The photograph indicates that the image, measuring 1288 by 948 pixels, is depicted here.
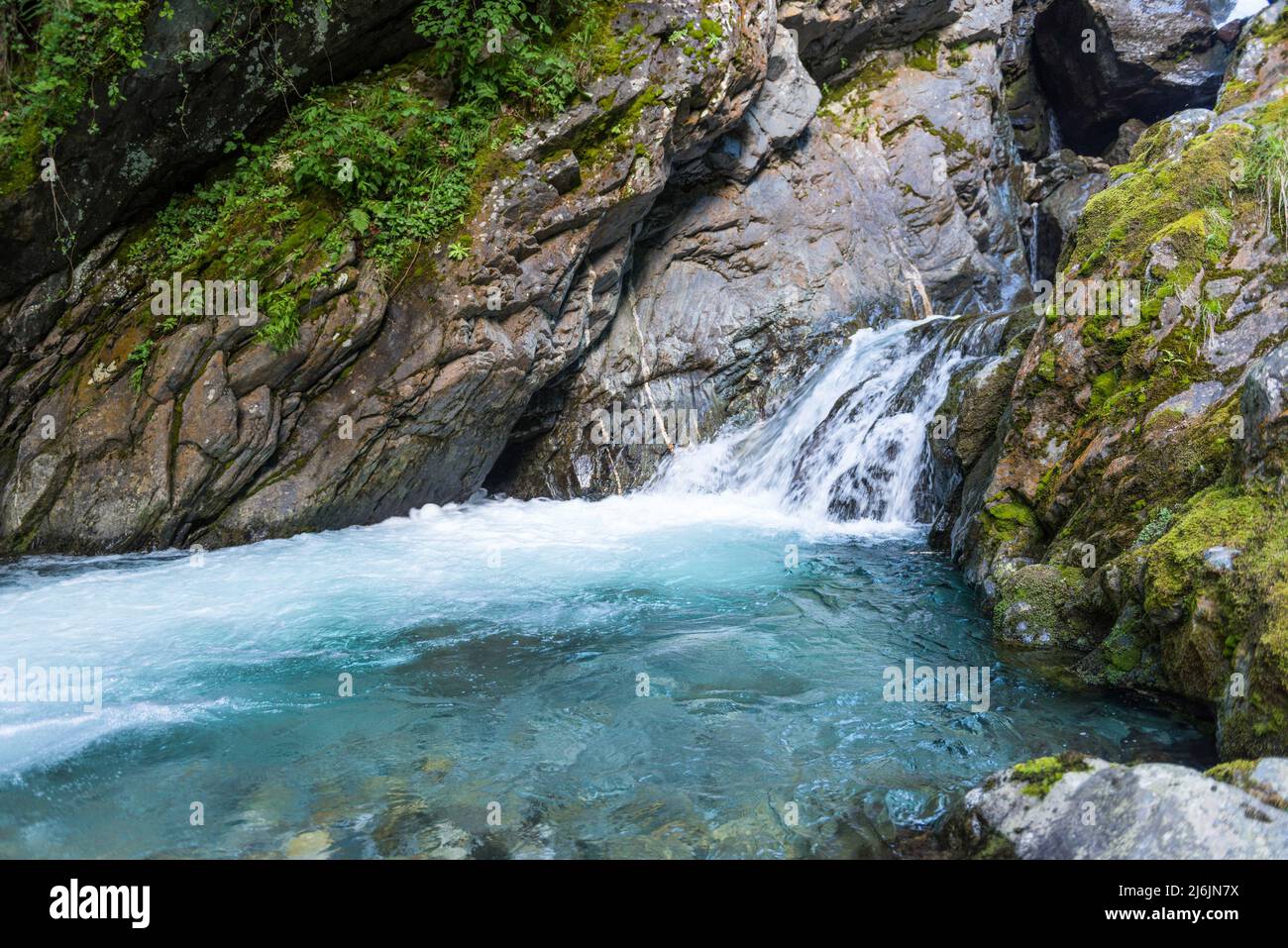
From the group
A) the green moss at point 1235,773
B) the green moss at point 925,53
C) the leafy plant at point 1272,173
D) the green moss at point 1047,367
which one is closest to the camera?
the green moss at point 1235,773

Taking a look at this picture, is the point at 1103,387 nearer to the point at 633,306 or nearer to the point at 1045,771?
the point at 1045,771

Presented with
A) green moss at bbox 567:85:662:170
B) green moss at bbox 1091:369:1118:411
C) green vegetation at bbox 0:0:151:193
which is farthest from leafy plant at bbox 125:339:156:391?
green moss at bbox 1091:369:1118:411

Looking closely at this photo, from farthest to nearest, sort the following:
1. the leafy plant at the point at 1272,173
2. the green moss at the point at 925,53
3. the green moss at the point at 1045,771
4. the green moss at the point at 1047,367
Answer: the green moss at the point at 925,53 → the green moss at the point at 1047,367 → the leafy plant at the point at 1272,173 → the green moss at the point at 1045,771

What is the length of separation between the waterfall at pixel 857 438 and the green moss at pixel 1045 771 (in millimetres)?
6551

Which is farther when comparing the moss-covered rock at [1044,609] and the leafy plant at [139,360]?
the leafy plant at [139,360]

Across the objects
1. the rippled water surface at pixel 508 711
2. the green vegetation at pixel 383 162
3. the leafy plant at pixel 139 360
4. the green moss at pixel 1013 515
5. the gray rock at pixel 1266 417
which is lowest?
the rippled water surface at pixel 508 711

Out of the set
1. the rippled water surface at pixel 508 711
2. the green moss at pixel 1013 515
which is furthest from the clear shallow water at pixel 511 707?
the green moss at pixel 1013 515

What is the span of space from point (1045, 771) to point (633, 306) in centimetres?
1151

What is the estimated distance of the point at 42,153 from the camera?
924 centimetres

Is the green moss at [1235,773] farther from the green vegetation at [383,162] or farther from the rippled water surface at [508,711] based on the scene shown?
the green vegetation at [383,162]

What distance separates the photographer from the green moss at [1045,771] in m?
3.85

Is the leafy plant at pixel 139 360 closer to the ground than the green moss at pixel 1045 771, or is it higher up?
higher up

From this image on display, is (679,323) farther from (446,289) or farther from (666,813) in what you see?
(666,813)

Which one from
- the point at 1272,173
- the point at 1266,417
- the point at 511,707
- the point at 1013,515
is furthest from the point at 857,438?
the point at 511,707
